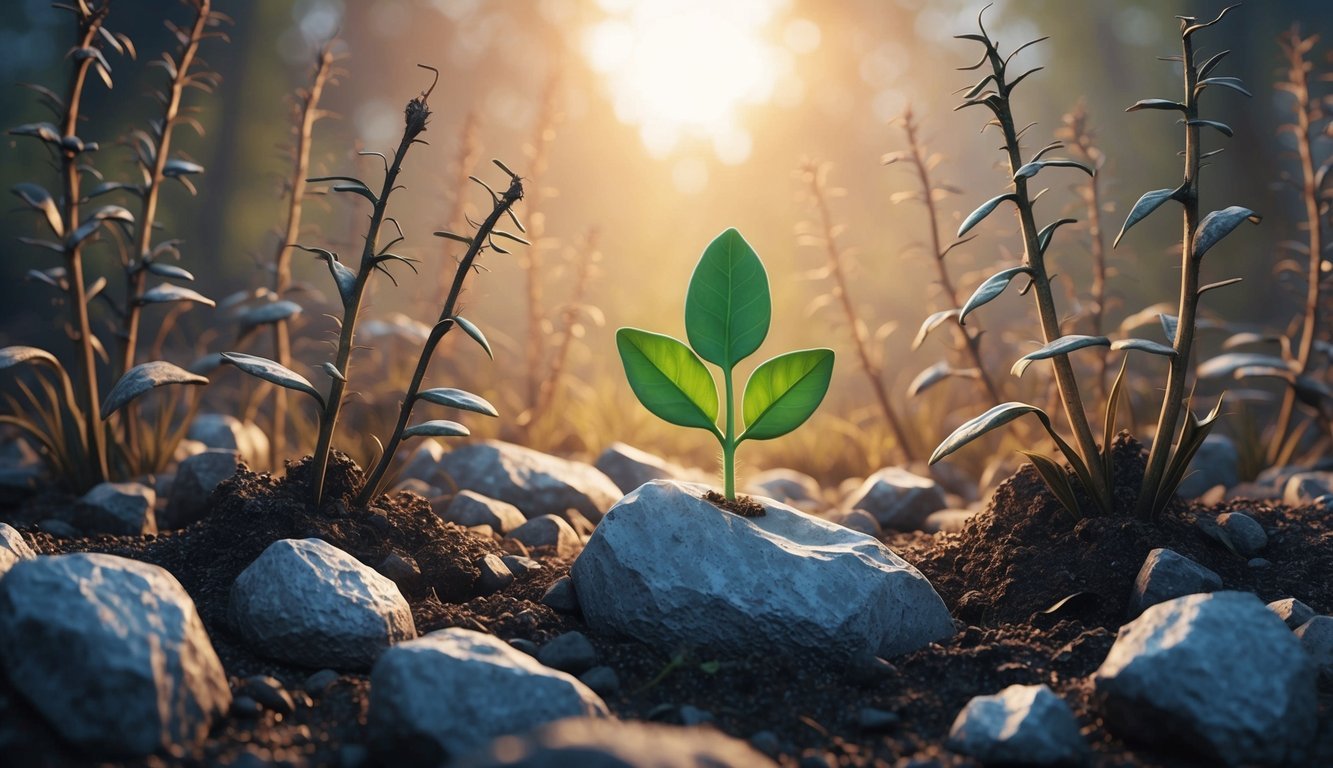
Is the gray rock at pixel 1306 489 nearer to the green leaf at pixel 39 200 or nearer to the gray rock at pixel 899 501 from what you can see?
the gray rock at pixel 899 501

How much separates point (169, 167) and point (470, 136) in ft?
6.39

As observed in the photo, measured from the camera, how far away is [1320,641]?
215 centimetres

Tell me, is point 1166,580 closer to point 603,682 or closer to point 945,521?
point 945,521

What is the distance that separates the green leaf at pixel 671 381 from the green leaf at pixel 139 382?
1247 mm

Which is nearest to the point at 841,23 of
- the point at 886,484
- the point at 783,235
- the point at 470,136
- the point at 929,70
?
the point at 929,70

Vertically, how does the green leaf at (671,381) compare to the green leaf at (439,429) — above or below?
above

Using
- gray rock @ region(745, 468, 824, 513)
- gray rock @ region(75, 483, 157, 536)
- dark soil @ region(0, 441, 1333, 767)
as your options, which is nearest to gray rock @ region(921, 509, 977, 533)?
dark soil @ region(0, 441, 1333, 767)

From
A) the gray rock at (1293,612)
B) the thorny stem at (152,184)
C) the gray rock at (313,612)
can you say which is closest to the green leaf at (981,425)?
the gray rock at (1293,612)

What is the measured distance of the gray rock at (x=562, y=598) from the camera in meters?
2.52

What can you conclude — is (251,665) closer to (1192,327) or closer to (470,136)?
(1192,327)

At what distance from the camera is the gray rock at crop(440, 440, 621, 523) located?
12.5 ft

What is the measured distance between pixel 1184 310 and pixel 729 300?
129 cm

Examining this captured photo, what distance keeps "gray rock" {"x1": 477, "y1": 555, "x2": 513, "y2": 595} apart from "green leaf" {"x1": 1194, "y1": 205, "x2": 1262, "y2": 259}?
2.11 m

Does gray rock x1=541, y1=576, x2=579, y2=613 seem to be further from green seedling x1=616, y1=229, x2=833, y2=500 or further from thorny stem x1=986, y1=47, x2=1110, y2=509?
thorny stem x1=986, y1=47, x2=1110, y2=509
